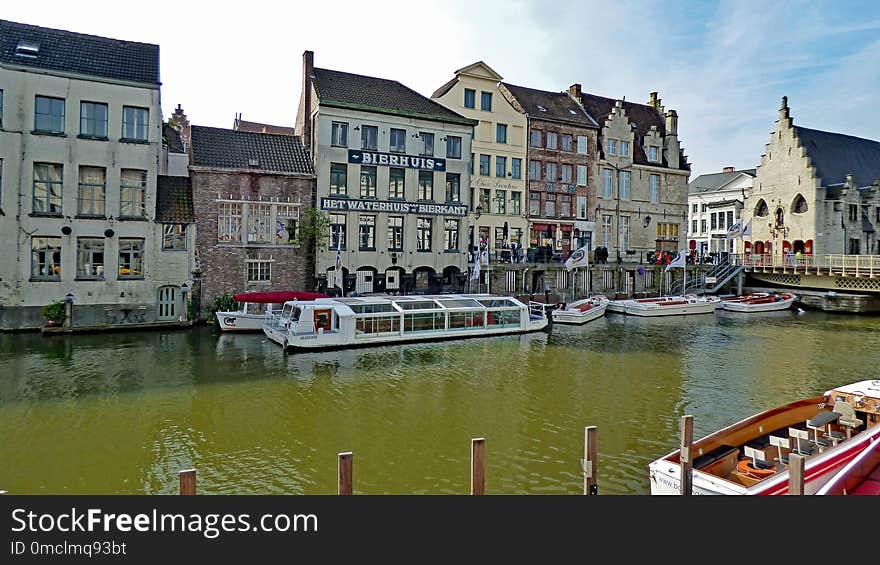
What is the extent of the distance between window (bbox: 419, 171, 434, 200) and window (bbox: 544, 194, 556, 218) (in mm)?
11660

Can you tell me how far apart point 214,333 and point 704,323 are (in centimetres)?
2795

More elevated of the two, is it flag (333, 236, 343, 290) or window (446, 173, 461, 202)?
window (446, 173, 461, 202)

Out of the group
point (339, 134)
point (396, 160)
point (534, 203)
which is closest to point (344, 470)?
point (339, 134)

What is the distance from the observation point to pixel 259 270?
3131 cm

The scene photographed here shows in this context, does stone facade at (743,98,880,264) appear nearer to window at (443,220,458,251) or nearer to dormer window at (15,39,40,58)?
window at (443,220,458,251)

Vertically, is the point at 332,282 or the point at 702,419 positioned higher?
the point at 332,282

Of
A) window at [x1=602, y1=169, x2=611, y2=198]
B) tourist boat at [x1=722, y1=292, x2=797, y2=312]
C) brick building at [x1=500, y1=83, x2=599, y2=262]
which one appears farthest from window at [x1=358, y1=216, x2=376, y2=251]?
tourist boat at [x1=722, y1=292, x2=797, y2=312]

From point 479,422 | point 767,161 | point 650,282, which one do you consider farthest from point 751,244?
point 479,422

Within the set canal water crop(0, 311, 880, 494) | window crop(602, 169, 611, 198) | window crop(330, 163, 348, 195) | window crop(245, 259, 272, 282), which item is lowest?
canal water crop(0, 311, 880, 494)

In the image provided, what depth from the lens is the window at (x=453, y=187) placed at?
3662cm

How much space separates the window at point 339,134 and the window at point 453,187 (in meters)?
7.12

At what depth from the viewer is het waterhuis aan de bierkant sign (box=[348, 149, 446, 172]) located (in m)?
33.7
